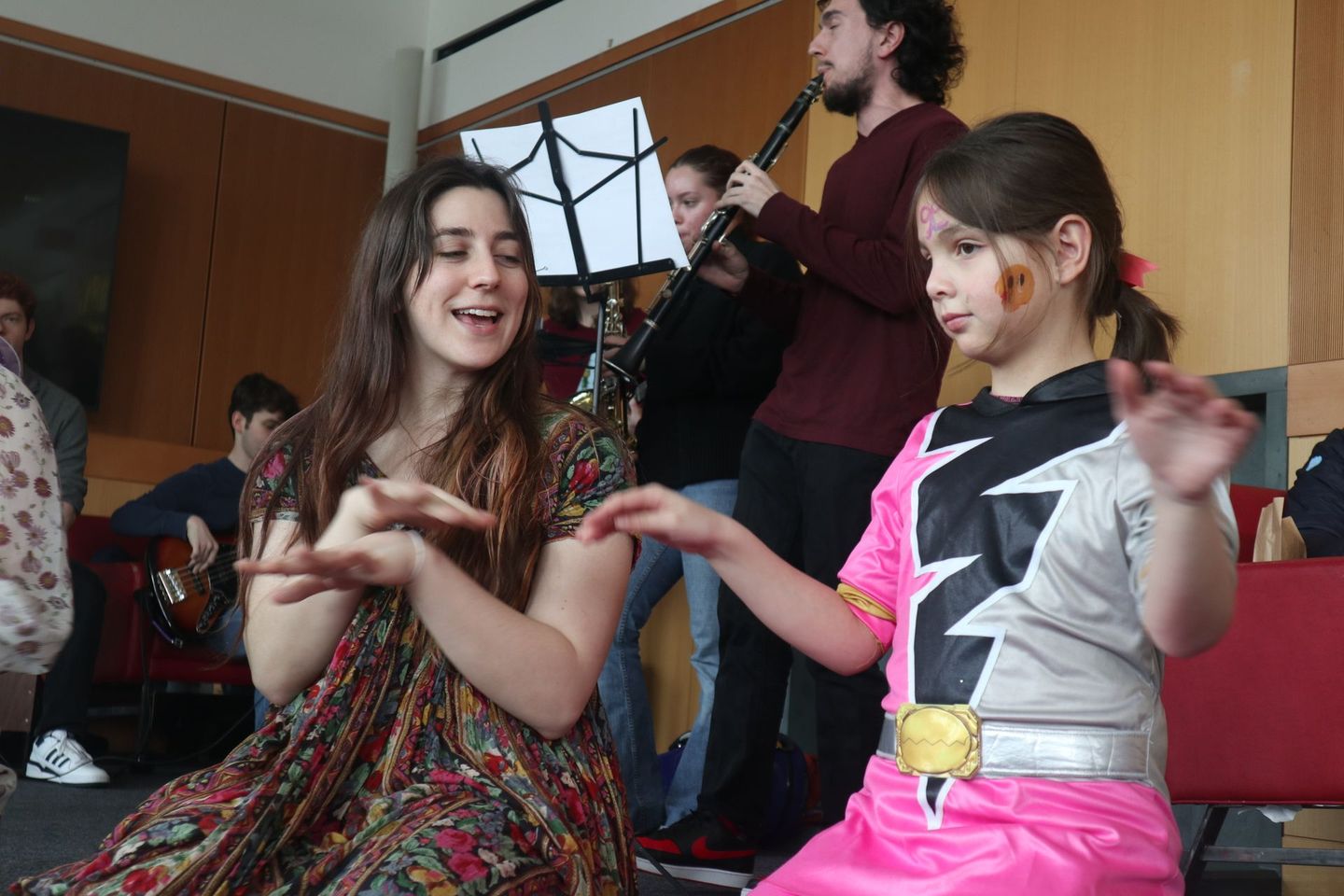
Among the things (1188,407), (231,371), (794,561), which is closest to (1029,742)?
(1188,407)

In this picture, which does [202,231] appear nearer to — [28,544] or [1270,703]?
[28,544]

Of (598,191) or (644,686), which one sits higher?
(598,191)

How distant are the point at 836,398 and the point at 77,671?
2.65m

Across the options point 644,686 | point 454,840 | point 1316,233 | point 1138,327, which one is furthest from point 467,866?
point 1316,233

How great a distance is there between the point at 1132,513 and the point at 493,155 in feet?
7.22

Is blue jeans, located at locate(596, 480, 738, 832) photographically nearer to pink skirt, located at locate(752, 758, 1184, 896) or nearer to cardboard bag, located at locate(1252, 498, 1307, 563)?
cardboard bag, located at locate(1252, 498, 1307, 563)

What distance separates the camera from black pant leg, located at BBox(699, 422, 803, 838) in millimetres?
2467

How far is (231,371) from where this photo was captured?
5758 mm

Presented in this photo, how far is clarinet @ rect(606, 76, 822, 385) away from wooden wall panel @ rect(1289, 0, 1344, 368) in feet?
3.49

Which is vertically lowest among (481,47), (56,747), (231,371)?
(56,747)

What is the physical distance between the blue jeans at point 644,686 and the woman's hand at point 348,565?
169 centimetres

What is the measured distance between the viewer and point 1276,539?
2.13 meters

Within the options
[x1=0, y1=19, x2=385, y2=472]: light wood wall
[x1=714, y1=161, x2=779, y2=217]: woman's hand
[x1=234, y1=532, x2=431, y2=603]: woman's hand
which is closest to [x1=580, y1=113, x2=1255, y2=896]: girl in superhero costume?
[x1=234, y1=532, x2=431, y2=603]: woman's hand

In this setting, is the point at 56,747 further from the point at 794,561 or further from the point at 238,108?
the point at 238,108
